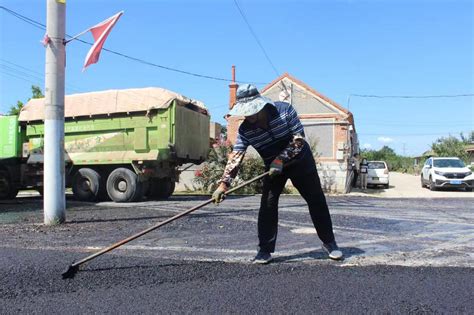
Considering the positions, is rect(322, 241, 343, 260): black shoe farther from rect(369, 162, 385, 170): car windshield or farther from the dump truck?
rect(369, 162, 385, 170): car windshield

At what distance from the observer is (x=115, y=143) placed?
43.3ft

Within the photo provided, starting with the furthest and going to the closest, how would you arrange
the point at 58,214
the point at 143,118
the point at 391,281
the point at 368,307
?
the point at 143,118 → the point at 58,214 → the point at 391,281 → the point at 368,307

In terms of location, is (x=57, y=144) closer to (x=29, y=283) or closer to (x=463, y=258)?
(x=29, y=283)

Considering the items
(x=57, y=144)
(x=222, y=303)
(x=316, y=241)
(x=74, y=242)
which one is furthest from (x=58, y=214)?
(x=222, y=303)

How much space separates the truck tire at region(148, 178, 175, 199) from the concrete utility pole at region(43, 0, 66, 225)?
6.40 m

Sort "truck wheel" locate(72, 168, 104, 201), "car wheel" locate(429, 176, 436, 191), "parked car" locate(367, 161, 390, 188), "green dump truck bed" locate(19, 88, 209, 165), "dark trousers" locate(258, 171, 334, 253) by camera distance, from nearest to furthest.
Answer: "dark trousers" locate(258, 171, 334, 253)
"green dump truck bed" locate(19, 88, 209, 165)
"truck wheel" locate(72, 168, 104, 201)
"car wheel" locate(429, 176, 436, 191)
"parked car" locate(367, 161, 390, 188)

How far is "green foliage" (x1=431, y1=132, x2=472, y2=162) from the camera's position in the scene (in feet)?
149

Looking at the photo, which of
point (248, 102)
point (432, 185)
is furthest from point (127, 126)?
point (432, 185)

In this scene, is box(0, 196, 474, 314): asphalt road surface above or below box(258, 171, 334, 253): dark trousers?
below

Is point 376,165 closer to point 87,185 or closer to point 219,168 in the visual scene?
point 219,168

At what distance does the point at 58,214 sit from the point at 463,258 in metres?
6.05

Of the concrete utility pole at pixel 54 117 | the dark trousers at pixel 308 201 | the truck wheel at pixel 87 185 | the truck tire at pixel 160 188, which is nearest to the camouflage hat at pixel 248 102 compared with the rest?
the dark trousers at pixel 308 201

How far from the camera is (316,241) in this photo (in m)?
5.67

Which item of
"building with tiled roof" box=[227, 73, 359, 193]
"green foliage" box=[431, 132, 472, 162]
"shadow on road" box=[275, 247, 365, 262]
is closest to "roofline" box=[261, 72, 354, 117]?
"building with tiled roof" box=[227, 73, 359, 193]
